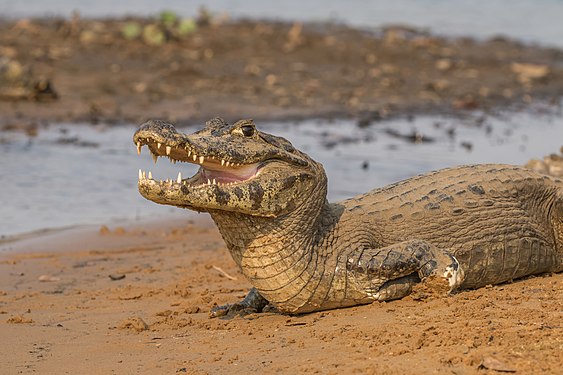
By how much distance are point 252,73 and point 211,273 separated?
355 inches

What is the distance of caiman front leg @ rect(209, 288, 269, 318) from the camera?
5.80 m

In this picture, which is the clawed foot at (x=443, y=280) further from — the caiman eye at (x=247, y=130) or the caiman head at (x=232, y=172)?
the caiman eye at (x=247, y=130)

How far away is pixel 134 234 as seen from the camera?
8359mm

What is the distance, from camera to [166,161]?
10.9m

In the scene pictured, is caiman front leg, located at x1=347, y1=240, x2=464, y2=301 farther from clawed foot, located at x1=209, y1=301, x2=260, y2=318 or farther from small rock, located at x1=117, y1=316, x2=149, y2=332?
small rock, located at x1=117, y1=316, x2=149, y2=332

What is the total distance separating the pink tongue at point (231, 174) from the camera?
211 inches

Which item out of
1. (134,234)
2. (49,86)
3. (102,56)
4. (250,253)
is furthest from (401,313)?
(102,56)

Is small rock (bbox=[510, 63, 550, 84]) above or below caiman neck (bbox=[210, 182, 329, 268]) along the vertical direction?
below

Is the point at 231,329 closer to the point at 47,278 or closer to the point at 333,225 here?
the point at 333,225

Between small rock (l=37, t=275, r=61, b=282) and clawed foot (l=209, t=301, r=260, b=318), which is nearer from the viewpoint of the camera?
clawed foot (l=209, t=301, r=260, b=318)

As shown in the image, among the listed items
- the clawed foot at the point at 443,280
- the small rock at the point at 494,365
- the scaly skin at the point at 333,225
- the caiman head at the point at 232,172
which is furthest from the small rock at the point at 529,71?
the small rock at the point at 494,365

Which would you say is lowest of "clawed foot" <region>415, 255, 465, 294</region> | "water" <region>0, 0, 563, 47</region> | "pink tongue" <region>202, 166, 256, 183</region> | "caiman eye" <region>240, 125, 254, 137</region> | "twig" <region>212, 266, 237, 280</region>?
"twig" <region>212, 266, 237, 280</region>

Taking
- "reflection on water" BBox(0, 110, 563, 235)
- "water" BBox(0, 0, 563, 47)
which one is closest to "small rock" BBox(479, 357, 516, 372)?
"reflection on water" BBox(0, 110, 563, 235)

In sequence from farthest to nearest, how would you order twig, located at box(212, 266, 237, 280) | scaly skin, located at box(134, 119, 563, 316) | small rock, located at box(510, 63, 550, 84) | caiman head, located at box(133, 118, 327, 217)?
small rock, located at box(510, 63, 550, 84) → twig, located at box(212, 266, 237, 280) → scaly skin, located at box(134, 119, 563, 316) → caiman head, located at box(133, 118, 327, 217)
